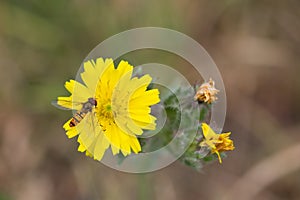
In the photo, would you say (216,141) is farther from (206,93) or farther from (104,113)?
(104,113)

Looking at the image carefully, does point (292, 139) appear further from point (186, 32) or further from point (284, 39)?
point (186, 32)

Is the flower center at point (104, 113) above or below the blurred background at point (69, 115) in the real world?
below

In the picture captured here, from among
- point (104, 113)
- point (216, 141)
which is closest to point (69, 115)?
point (104, 113)

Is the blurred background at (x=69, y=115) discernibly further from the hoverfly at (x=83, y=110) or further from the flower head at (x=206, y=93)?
the hoverfly at (x=83, y=110)

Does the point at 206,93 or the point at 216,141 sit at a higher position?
the point at 206,93

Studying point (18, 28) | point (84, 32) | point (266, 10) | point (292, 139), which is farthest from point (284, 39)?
point (18, 28)

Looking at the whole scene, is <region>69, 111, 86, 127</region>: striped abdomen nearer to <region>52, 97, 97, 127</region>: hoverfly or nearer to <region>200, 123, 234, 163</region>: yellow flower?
<region>52, 97, 97, 127</region>: hoverfly

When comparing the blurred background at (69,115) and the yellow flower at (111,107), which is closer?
the yellow flower at (111,107)

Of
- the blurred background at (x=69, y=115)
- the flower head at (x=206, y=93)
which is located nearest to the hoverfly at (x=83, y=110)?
the flower head at (x=206, y=93)
